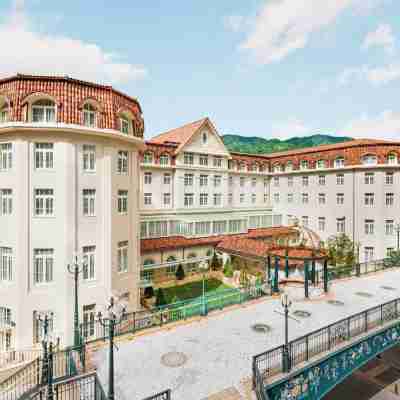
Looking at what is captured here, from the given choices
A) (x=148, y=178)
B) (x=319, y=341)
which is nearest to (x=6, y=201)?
(x=148, y=178)

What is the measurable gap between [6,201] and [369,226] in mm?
36492

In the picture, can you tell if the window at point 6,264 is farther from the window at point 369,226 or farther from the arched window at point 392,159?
the arched window at point 392,159

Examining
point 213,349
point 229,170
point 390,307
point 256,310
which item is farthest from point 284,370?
point 229,170

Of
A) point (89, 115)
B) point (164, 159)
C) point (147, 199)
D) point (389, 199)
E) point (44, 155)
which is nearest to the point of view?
point (44, 155)

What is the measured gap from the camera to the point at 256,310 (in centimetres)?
1708

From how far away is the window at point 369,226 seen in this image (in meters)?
34.2

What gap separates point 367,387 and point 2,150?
27740 millimetres

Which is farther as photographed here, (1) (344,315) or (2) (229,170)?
(2) (229,170)

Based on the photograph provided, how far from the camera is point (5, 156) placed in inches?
669

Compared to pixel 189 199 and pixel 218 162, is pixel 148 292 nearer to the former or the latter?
pixel 189 199

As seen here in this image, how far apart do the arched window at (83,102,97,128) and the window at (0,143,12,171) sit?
455 cm

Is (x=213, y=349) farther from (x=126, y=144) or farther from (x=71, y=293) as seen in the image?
(x=126, y=144)

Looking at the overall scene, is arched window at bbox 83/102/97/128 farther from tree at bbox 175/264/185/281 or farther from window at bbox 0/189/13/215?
tree at bbox 175/264/185/281

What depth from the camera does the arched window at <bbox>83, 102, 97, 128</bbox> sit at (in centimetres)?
Answer: 1730
